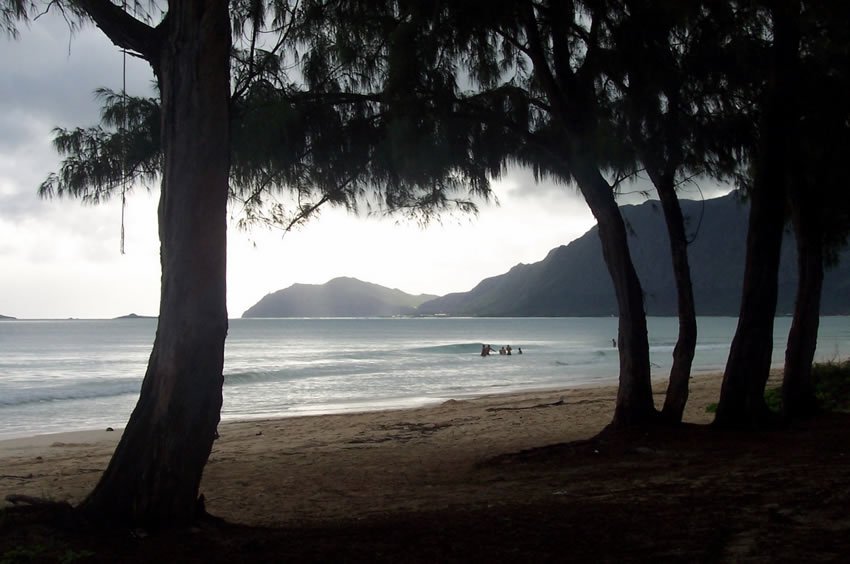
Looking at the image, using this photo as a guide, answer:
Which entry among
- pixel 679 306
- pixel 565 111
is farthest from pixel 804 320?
pixel 565 111

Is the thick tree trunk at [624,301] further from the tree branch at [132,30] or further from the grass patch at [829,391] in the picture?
the tree branch at [132,30]

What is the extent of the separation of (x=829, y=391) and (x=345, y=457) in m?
6.69

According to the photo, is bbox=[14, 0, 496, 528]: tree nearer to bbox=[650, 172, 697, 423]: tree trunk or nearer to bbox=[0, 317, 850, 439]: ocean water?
bbox=[650, 172, 697, 423]: tree trunk

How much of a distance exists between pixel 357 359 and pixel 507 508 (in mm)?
36671

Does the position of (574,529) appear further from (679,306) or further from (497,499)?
(679,306)

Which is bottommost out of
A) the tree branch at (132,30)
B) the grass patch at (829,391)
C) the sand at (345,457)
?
the sand at (345,457)

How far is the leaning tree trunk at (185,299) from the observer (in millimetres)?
3836

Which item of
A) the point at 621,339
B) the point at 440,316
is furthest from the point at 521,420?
the point at 440,316

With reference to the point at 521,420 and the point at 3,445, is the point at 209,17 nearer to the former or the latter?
the point at 521,420

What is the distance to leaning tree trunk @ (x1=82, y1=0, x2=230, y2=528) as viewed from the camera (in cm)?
384

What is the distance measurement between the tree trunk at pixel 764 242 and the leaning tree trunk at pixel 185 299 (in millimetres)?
5420

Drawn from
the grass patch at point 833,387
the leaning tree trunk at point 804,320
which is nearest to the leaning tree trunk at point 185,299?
the leaning tree trunk at point 804,320

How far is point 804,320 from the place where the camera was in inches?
342

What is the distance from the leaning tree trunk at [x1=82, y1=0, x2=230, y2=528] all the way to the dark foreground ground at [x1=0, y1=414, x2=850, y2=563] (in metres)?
0.21
